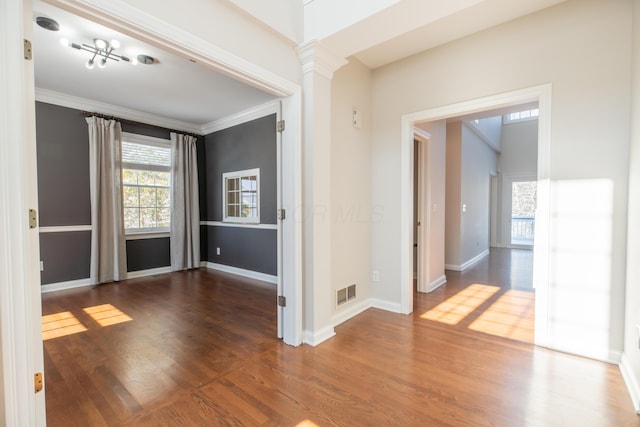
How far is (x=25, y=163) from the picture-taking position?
1.25m

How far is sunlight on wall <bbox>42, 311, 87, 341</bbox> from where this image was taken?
2.80 meters

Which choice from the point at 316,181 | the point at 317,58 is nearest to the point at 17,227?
the point at 316,181

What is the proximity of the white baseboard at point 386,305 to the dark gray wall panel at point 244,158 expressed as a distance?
2085 mm

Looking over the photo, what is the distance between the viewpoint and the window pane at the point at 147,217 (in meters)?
5.23

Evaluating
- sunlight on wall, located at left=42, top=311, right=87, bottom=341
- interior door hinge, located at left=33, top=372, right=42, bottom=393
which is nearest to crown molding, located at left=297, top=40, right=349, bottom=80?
interior door hinge, located at left=33, top=372, right=42, bottom=393

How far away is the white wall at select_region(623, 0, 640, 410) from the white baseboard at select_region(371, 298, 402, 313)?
5.92ft

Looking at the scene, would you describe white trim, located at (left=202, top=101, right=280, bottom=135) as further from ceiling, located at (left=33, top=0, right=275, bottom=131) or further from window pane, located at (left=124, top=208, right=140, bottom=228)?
window pane, located at (left=124, top=208, right=140, bottom=228)

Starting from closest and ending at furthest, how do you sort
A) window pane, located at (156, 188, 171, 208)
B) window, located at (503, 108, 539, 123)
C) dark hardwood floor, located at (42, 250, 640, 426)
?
dark hardwood floor, located at (42, 250, 640, 426) → window pane, located at (156, 188, 171, 208) → window, located at (503, 108, 539, 123)

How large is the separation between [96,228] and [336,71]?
4268 mm

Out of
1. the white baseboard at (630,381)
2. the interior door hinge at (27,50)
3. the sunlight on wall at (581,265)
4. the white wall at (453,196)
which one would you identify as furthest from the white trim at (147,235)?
the white baseboard at (630,381)

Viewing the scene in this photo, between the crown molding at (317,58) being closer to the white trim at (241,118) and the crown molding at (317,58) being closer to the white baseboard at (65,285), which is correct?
the white trim at (241,118)

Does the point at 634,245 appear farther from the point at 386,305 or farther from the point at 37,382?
the point at 37,382

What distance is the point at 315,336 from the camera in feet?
8.42

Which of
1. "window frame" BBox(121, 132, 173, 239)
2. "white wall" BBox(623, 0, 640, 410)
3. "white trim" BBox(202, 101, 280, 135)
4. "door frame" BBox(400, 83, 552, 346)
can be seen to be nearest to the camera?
"white wall" BBox(623, 0, 640, 410)
